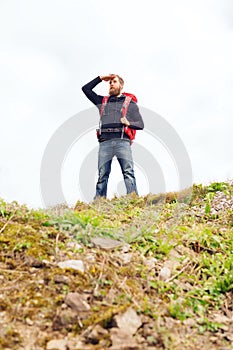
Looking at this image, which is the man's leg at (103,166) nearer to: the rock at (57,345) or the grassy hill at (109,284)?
the grassy hill at (109,284)

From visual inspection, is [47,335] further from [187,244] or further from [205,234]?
[205,234]

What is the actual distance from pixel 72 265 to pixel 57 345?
96 centimetres

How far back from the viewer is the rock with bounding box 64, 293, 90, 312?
3574mm

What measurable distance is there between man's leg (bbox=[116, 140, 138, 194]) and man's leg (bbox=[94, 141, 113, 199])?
0.22 m

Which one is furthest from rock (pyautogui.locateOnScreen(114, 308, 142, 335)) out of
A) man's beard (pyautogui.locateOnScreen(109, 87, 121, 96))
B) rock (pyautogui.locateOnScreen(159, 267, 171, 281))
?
man's beard (pyautogui.locateOnScreen(109, 87, 121, 96))

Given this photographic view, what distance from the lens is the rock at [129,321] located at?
3.43 meters

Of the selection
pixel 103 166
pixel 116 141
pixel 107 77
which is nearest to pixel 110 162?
pixel 103 166

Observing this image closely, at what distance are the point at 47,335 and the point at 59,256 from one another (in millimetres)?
978

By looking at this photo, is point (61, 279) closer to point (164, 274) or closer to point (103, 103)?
point (164, 274)

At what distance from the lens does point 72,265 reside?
162 inches

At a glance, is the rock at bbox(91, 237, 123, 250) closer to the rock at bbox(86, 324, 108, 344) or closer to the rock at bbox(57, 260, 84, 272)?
the rock at bbox(57, 260, 84, 272)

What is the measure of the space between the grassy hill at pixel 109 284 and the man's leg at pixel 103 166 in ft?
13.4

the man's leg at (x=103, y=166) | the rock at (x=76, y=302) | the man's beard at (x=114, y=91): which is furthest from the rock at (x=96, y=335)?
the man's beard at (x=114, y=91)

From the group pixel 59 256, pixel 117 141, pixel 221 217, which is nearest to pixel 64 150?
pixel 117 141
